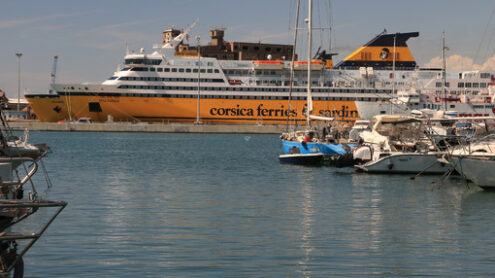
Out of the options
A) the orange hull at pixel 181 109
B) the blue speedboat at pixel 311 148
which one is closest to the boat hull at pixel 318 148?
the blue speedboat at pixel 311 148

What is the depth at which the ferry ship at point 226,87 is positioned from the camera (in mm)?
91125

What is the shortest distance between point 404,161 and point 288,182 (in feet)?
19.2

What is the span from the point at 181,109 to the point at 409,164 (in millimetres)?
62668

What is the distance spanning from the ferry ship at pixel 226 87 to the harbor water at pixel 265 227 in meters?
60.4

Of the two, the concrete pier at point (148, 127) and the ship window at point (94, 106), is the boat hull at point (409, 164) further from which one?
the ship window at point (94, 106)

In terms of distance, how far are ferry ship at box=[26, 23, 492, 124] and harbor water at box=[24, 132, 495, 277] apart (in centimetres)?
6043

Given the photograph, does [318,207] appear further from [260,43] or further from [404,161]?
[260,43]

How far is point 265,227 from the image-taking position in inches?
669

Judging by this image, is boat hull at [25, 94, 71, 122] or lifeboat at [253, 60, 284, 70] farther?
lifeboat at [253, 60, 284, 70]

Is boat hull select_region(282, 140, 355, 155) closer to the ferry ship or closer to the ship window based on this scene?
the ferry ship

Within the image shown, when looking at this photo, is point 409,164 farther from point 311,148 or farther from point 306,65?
point 306,65

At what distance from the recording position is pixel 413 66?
94938mm

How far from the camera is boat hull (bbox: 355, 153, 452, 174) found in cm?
3112

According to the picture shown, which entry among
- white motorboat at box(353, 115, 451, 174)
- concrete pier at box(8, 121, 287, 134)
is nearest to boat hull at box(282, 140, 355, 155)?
white motorboat at box(353, 115, 451, 174)
